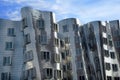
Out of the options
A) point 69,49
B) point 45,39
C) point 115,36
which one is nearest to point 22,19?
point 45,39

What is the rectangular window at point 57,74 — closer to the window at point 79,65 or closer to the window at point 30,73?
the window at point 30,73

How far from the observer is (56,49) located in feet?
209

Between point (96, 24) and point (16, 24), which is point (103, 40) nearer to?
point (96, 24)

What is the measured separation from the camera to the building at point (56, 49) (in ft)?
201

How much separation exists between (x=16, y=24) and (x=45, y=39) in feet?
33.7

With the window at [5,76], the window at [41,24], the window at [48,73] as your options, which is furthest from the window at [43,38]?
the window at [5,76]

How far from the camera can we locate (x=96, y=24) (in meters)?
78.1

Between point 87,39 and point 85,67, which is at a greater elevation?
point 87,39

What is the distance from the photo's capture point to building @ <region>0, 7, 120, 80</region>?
61.1 meters

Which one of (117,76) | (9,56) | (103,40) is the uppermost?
(103,40)

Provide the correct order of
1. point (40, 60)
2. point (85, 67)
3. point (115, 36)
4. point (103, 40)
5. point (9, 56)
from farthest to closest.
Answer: point (115, 36)
point (103, 40)
point (85, 67)
point (9, 56)
point (40, 60)

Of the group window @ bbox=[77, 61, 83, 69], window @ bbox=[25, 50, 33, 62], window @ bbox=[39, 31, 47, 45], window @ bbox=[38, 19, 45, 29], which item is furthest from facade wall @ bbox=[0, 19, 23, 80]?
window @ bbox=[77, 61, 83, 69]

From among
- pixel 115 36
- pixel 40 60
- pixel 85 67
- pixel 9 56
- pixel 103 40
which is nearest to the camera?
pixel 40 60

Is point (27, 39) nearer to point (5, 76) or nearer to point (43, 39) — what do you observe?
point (43, 39)
